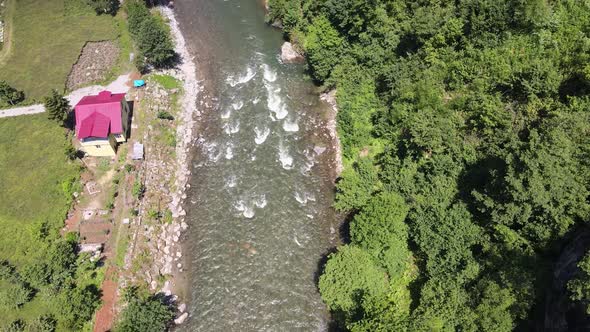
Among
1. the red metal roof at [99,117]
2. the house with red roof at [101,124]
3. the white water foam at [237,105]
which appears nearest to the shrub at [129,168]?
the house with red roof at [101,124]

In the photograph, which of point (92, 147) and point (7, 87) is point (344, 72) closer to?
point (92, 147)

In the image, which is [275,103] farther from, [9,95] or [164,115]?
[9,95]

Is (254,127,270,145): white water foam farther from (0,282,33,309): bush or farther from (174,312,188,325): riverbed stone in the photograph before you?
(0,282,33,309): bush

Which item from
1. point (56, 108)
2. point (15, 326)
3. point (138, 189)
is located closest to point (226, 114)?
point (138, 189)

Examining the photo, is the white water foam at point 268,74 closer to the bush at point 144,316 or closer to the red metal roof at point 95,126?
the red metal roof at point 95,126

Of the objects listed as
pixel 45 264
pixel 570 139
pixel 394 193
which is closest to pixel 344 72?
pixel 394 193

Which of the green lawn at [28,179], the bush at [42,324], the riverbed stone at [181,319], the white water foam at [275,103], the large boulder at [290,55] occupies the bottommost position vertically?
the bush at [42,324]

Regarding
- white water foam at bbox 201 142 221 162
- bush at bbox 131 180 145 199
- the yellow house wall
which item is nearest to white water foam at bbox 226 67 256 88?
white water foam at bbox 201 142 221 162
